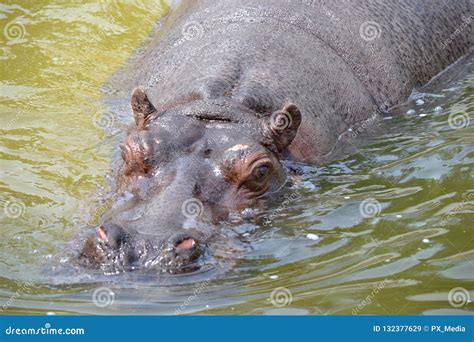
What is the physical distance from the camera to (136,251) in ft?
18.3

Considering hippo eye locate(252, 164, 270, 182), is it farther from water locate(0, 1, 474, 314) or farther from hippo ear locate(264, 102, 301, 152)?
hippo ear locate(264, 102, 301, 152)

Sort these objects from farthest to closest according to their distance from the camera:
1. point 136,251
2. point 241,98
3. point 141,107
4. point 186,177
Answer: point 241,98 → point 141,107 → point 186,177 → point 136,251

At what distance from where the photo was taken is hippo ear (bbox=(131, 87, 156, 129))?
7266mm

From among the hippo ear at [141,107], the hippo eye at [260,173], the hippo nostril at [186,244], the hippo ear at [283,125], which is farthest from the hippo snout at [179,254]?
the hippo ear at [141,107]

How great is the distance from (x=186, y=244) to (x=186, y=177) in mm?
945

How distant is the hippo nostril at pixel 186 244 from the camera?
5.63 m

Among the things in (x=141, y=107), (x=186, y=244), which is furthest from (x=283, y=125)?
(x=186, y=244)

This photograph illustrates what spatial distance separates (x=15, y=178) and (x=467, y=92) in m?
4.69

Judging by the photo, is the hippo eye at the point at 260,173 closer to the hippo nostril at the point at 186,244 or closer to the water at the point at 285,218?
the water at the point at 285,218

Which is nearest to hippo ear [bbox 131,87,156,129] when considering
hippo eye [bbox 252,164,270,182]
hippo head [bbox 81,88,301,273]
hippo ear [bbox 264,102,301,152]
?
hippo head [bbox 81,88,301,273]

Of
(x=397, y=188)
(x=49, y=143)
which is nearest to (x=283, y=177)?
(x=397, y=188)

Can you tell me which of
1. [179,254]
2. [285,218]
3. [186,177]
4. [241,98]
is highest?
[241,98]

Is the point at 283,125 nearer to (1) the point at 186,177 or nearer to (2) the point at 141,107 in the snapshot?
(1) the point at 186,177

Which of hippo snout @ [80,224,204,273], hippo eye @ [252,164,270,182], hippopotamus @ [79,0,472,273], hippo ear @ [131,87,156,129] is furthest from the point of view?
hippo ear @ [131,87,156,129]
